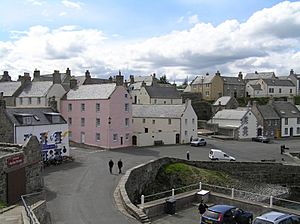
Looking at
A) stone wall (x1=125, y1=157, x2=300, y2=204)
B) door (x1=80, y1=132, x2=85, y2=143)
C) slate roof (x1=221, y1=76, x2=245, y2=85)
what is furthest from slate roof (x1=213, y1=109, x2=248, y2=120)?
slate roof (x1=221, y1=76, x2=245, y2=85)

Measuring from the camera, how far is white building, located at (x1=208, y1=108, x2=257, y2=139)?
54647mm

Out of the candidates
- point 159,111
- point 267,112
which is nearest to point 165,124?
point 159,111

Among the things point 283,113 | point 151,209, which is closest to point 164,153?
point 151,209

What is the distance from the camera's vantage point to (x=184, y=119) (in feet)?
159

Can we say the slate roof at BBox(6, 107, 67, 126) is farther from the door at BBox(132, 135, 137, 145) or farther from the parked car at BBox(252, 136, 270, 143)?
the parked car at BBox(252, 136, 270, 143)

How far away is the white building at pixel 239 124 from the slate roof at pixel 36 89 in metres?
27.7

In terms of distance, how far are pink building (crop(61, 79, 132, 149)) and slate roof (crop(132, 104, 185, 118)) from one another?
252 inches

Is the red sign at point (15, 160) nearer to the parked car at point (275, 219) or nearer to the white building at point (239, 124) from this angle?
the parked car at point (275, 219)

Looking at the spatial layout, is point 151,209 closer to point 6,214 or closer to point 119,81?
point 6,214

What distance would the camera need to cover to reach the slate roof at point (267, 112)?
58634 millimetres

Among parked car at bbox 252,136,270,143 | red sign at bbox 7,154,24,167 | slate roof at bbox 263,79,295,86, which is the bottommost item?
parked car at bbox 252,136,270,143

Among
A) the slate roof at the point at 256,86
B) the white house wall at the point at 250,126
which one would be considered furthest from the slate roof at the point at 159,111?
the slate roof at the point at 256,86

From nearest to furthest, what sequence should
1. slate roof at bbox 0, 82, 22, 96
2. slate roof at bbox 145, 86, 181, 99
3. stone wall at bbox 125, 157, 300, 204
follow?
stone wall at bbox 125, 157, 300, 204 → slate roof at bbox 0, 82, 22, 96 → slate roof at bbox 145, 86, 181, 99

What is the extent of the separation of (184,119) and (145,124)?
589cm
